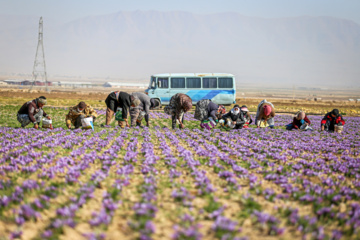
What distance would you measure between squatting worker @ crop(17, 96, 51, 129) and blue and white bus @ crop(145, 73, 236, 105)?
62.2 feet

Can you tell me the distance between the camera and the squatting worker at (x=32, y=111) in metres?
14.1

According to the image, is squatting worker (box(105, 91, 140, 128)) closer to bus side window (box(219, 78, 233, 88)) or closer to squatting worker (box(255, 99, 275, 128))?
squatting worker (box(255, 99, 275, 128))

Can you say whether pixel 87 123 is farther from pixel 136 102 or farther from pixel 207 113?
pixel 207 113

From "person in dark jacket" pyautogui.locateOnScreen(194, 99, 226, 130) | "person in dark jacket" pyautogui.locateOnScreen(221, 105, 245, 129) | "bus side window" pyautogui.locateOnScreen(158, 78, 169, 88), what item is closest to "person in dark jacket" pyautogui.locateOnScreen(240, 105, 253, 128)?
"person in dark jacket" pyautogui.locateOnScreen(221, 105, 245, 129)

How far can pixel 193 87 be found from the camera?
111 feet

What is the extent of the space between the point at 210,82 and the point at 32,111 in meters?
22.6

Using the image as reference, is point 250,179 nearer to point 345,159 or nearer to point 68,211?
point 68,211

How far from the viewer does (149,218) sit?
4738mm

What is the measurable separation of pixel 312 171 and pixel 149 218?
5.19 m

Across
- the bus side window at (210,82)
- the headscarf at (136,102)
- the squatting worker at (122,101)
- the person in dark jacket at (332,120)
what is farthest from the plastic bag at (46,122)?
the bus side window at (210,82)

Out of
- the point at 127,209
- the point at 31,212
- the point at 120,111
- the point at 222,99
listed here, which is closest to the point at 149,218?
the point at 127,209

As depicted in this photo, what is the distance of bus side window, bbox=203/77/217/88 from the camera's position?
33.7 meters

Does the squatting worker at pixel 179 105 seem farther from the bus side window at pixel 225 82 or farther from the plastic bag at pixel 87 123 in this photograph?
the bus side window at pixel 225 82

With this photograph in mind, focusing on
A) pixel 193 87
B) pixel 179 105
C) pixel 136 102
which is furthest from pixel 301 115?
pixel 193 87
